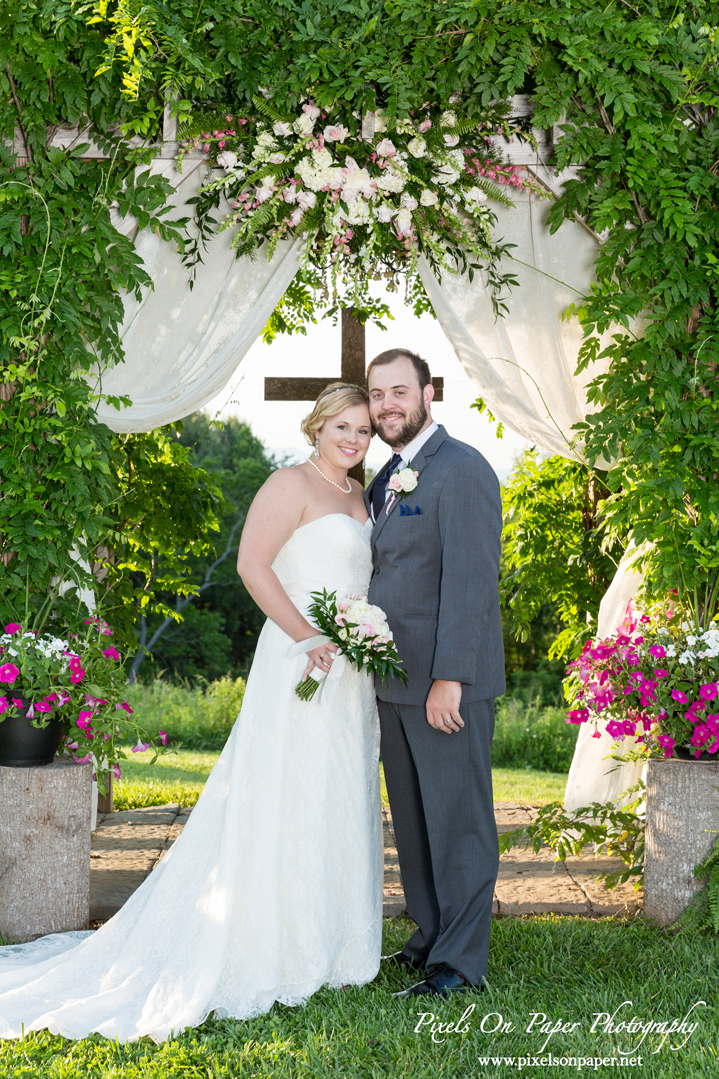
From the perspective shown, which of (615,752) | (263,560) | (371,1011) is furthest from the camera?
(615,752)

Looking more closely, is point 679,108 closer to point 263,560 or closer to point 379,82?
point 379,82

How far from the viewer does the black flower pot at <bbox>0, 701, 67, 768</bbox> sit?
3295mm

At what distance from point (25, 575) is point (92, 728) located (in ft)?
2.09

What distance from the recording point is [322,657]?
281 cm

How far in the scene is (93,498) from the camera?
3.61 meters

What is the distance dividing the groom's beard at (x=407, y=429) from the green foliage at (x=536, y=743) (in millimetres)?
6744

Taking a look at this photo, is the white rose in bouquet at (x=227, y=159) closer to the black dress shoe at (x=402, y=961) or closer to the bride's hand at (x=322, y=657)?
the bride's hand at (x=322, y=657)

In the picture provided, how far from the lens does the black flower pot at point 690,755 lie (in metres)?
3.49

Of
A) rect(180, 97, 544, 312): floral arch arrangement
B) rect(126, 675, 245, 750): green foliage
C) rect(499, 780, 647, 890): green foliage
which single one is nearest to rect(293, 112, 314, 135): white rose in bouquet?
rect(180, 97, 544, 312): floral arch arrangement

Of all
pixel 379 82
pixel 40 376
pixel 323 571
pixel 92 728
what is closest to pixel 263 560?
pixel 323 571

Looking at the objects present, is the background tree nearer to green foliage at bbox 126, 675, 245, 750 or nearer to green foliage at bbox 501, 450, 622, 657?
green foliage at bbox 126, 675, 245, 750

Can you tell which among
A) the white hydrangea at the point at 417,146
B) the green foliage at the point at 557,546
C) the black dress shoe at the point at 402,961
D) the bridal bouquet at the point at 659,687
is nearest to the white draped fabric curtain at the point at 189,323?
the white hydrangea at the point at 417,146

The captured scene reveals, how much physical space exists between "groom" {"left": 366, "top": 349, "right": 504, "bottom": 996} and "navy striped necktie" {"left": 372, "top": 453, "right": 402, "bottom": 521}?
7cm

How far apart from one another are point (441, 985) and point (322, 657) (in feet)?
3.44
